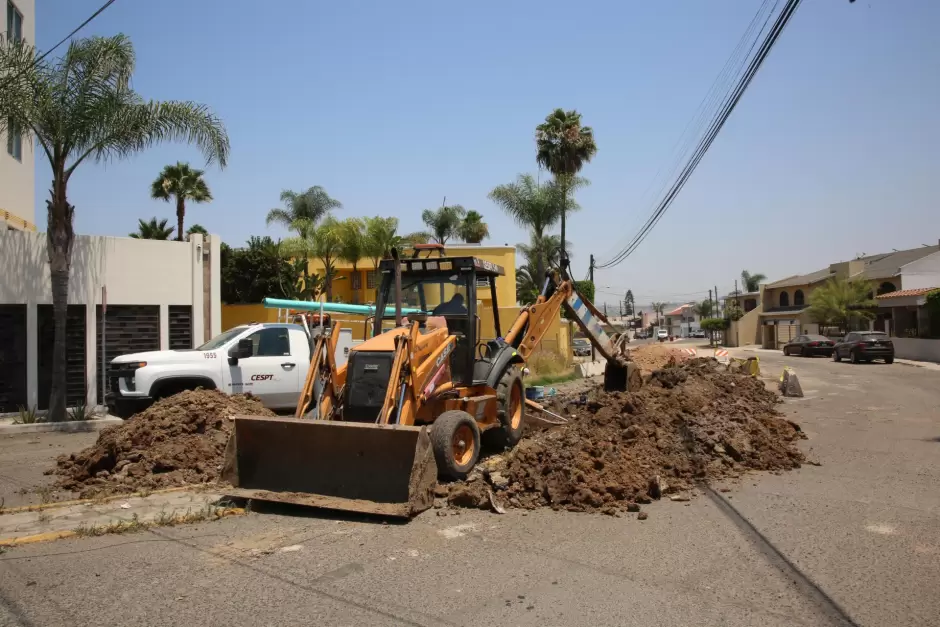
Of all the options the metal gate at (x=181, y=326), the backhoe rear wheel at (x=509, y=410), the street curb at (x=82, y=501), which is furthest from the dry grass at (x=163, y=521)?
the metal gate at (x=181, y=326)

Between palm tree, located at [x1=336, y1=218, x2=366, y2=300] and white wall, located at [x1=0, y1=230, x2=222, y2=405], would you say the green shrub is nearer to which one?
white wall, located at [x1=0, y1=230, x2=222, y2=405]

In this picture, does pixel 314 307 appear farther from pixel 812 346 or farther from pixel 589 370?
pixel 812 346

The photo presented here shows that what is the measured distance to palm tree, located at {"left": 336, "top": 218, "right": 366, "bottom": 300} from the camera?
33.2 metres

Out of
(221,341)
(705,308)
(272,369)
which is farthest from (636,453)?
(705,308)

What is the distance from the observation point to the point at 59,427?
46.6 ft

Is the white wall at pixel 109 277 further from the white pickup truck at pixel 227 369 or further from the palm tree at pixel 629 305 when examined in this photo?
the palm tree at pixel 629 305

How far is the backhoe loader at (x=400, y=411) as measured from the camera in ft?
23.1

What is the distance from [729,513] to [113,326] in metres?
14.8

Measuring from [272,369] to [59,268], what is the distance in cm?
557

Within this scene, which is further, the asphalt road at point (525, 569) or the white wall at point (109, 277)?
the white wall at point (109, 277)

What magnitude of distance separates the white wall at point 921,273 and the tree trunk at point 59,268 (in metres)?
48.6

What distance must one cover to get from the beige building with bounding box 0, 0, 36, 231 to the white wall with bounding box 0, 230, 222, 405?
4305 mm

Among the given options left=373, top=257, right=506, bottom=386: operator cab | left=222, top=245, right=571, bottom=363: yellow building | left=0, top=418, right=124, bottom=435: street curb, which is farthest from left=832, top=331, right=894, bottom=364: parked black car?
left=0, top=418, right=124, bottom=435: street curb

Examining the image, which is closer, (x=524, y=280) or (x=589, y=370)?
(x=589, y=370)
